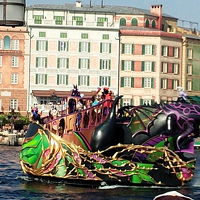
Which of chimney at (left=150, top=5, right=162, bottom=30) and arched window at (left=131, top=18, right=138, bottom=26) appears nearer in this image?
arched window at (left=131, top=18, right=138, bottom=26)

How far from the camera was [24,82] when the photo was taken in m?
107

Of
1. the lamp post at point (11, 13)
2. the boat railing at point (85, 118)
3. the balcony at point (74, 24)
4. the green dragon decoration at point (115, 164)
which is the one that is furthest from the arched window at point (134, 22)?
the lamp post at point (11, 13)

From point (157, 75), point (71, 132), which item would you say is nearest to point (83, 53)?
point (157, 75)

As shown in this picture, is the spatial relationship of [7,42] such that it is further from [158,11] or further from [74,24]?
[158,11]

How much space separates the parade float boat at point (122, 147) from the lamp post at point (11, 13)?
22.5 meters

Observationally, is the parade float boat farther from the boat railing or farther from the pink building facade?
the pink building facade

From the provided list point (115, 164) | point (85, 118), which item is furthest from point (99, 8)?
point (115, 164)

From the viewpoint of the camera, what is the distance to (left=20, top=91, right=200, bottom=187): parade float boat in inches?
1154

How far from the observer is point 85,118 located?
30.6 m

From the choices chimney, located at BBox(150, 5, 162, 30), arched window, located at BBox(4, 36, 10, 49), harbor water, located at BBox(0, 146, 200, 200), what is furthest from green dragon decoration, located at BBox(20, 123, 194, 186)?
chimney, located at BBox(150, 5, 162, 30)

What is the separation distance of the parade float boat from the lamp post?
22458 mm

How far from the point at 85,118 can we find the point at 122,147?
2164mm

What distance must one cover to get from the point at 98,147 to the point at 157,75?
82.9 m

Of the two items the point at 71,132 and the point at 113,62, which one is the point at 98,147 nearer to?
the point at 71,132
